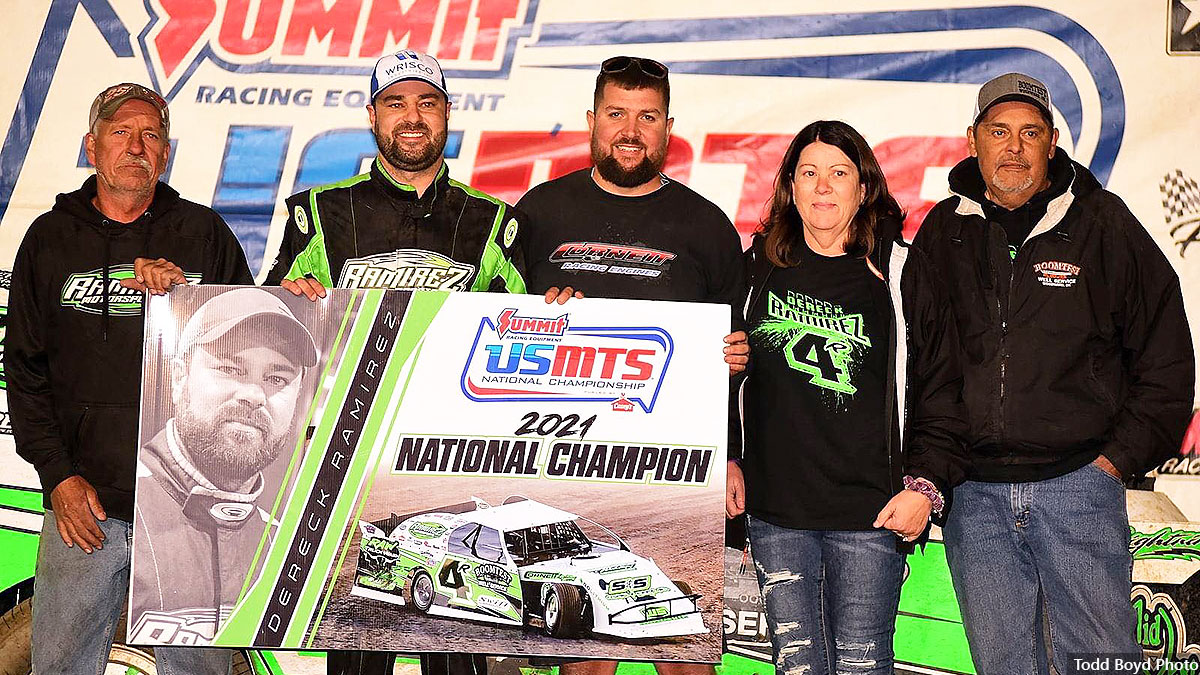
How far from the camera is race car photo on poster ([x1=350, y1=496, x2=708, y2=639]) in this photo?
2883 mm

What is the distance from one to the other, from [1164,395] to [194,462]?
278 centimetres

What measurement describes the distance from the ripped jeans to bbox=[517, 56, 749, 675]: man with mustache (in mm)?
548

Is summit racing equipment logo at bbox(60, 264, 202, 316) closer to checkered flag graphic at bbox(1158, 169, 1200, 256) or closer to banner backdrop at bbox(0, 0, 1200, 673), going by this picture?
banner backdrop at bbox(0, 0, 1200, 673)

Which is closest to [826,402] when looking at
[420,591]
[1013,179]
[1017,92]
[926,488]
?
[926,488]

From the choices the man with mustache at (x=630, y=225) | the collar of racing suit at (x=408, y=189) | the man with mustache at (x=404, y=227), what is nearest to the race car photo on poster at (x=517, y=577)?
the man with mustache at (x=404, y=227)

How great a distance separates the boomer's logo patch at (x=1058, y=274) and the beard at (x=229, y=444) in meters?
2.24

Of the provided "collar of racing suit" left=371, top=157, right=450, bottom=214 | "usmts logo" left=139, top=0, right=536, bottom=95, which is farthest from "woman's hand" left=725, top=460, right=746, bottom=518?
"usmts logo" left=139, top=0, right=536, bottom=95

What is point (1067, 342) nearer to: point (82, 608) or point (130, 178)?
point (130, 178)

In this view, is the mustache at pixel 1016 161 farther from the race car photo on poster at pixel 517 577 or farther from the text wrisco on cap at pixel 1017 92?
the race car photo on poster at pixel 517 577

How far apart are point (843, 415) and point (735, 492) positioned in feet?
1.36

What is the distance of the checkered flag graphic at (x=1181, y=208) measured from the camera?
3.89m

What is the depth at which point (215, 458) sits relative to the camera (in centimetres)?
289

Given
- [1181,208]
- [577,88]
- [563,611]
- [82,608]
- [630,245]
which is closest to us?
[563,611]

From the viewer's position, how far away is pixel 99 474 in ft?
9.86
